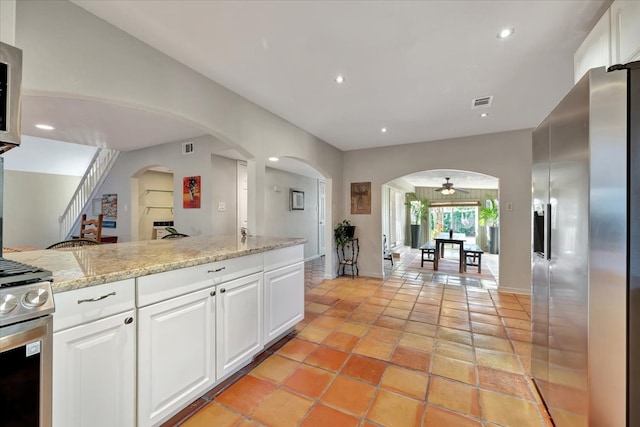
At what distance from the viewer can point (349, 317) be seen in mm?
3033

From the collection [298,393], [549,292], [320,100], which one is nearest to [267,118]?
[320,100]

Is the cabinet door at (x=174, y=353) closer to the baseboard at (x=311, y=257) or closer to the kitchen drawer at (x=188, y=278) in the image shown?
the kitchen drawer at (x=188, y=278)

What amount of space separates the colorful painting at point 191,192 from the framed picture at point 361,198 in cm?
283

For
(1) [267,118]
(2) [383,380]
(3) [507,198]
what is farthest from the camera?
(3) [507,198]

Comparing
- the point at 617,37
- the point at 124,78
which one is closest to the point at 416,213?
the point at 617,37

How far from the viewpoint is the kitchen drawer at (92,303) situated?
1029 mm

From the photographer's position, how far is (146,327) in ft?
4.33

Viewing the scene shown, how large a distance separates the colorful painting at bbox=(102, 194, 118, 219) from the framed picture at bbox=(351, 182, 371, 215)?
486cm

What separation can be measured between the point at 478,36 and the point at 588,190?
1.41 m

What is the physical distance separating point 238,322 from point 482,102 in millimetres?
3442

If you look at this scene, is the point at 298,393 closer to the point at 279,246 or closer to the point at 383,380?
the point at 383,380

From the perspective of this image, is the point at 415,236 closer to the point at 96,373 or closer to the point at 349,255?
the point at 349,255

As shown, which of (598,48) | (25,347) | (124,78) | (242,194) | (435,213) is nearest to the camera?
(25,347)

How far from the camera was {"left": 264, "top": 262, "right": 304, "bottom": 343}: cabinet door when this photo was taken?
2.19 m
